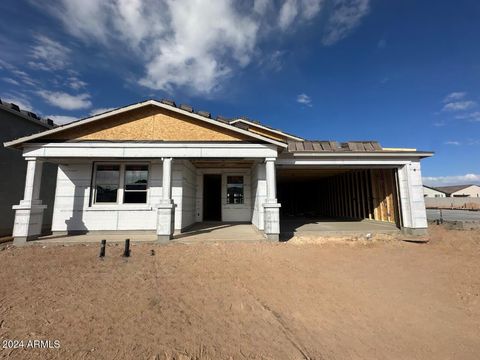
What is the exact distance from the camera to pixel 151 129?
9148mm

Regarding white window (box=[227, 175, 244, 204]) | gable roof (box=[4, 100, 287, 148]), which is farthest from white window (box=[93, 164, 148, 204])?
white window (box=[227, 175, 244, 204])

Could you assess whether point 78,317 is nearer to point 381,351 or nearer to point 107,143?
A: point 381,351

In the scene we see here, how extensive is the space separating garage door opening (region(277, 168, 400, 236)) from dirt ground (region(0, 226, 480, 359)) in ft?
13.8

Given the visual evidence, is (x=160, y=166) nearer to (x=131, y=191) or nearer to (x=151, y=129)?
(x=131, y=191)

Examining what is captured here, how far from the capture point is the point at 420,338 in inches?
129

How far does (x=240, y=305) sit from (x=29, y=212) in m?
8.70

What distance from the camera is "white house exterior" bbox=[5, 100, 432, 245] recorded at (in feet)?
28.6

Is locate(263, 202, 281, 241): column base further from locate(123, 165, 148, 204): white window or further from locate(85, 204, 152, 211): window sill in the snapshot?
locate(123, 165, 148, 204): white window

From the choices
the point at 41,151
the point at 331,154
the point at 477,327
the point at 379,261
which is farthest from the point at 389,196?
the point at 41,151

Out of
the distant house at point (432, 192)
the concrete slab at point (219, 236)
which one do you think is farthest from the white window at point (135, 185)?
the distant house at point (432, 192)

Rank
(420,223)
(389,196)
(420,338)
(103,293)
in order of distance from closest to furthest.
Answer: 1. (420,338)
2. (103,293)
3. (420,223)
4. (389,196)

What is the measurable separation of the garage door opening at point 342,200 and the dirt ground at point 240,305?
13.8 ft

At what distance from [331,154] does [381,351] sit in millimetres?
8013

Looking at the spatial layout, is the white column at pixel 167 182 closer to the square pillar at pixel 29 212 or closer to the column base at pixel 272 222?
the column base at pixel 272 222
